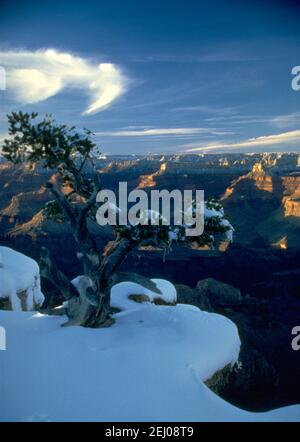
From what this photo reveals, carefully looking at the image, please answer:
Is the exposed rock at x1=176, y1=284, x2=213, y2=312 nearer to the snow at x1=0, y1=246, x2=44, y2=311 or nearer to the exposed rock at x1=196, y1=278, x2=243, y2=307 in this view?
the exposed rock at x1=196, y1=278, x2=243, y2=307

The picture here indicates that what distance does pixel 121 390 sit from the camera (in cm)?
712

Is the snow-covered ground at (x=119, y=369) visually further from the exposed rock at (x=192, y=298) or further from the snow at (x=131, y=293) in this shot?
the exposed rock at (x=192, y=298)

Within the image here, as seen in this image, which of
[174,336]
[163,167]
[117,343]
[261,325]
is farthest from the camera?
[163,167]

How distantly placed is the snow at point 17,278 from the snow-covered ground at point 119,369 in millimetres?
4926

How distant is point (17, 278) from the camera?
16312 millimetres

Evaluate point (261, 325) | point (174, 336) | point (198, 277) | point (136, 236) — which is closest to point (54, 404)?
point (174, 336)

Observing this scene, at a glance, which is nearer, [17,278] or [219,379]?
[219,379]

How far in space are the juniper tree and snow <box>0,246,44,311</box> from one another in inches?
245

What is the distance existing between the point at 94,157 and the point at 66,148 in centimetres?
82

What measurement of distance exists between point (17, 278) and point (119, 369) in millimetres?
9929

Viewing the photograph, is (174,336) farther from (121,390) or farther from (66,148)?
(66,148)

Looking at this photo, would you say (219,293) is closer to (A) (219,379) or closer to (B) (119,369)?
(A) (219,379)

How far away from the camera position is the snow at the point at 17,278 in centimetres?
1570

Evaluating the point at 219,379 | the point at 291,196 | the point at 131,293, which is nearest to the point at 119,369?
the point at 219,379
